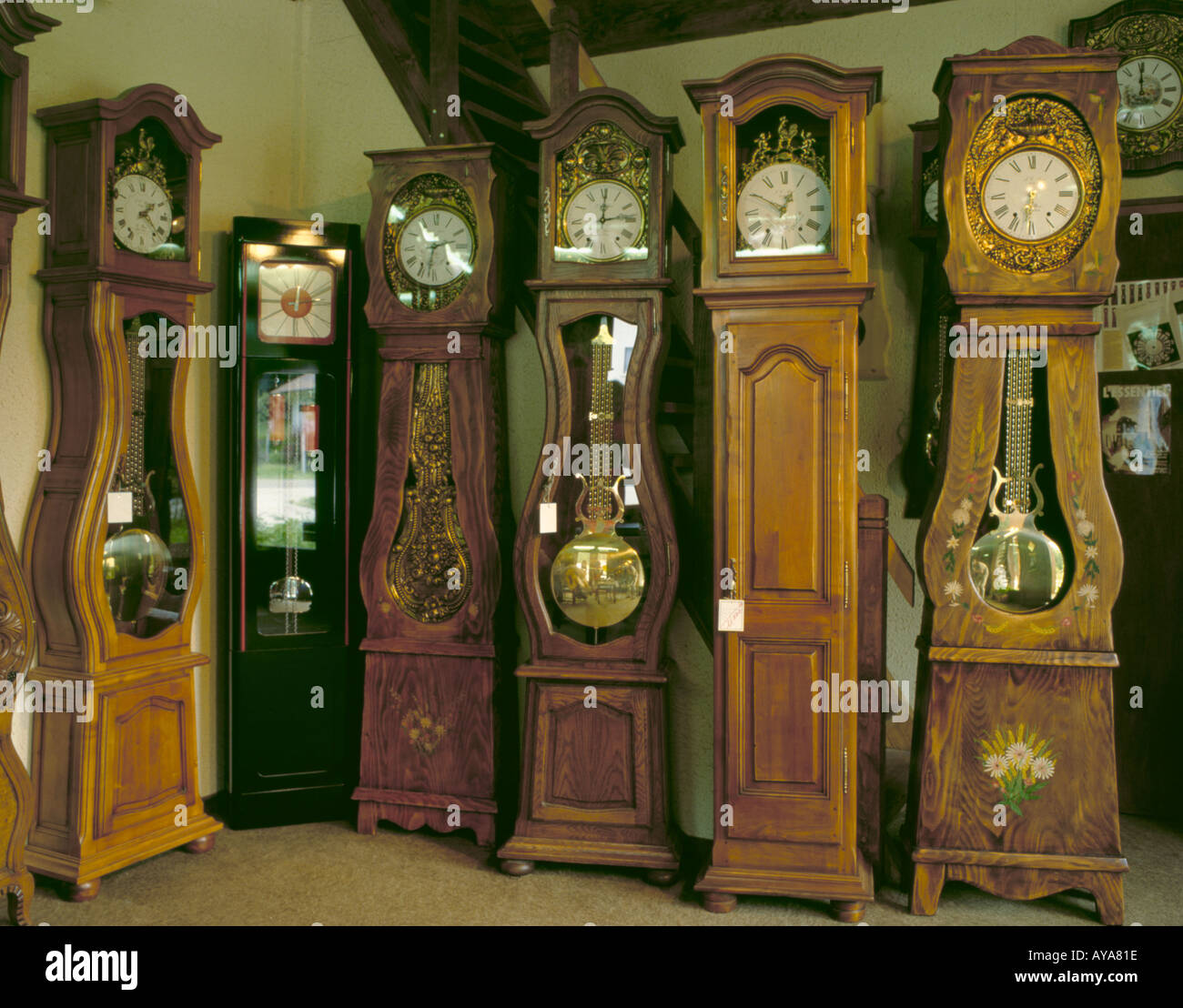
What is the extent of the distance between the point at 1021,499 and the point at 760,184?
1283 millimetres

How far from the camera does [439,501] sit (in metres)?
3.61

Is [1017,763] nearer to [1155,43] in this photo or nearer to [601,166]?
[601,166]

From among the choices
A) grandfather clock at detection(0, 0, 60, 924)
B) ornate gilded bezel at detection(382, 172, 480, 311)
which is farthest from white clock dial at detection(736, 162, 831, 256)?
grandfather clock at detection(0, 0, 60, 924)

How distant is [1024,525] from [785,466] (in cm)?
76

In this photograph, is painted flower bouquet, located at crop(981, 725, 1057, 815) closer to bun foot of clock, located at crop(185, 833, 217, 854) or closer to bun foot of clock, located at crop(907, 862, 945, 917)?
bun foot of clock, located at crop(907, 862, 945, 917)

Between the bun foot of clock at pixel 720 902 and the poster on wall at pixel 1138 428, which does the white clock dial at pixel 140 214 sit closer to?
the bun foot of clock at pixel 720 902

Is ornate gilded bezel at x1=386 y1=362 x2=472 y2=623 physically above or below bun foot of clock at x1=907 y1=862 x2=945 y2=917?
above

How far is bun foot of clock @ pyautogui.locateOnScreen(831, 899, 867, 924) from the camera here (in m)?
2.95

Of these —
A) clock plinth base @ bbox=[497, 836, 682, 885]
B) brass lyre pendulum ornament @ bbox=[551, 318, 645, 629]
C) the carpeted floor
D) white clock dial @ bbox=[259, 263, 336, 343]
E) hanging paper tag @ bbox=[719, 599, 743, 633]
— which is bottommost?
the carpeted floor

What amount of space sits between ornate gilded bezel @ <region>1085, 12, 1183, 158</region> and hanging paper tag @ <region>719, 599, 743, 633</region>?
2422 mm

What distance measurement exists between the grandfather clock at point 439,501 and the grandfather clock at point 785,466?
0.88m

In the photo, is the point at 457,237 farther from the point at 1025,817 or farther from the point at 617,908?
the point at 1025,817

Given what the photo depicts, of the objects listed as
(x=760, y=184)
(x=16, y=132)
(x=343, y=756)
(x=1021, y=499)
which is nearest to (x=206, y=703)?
(x=343, y=756)

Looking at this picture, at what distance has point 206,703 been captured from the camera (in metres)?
3.84
